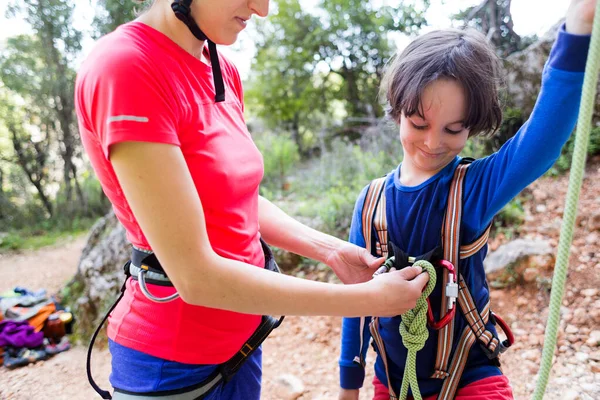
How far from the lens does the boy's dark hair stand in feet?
4.04

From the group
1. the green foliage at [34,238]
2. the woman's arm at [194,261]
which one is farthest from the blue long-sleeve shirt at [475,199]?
the green foliage at [34,238]

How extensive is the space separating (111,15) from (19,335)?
17.7 ft

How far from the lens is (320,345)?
3.17m

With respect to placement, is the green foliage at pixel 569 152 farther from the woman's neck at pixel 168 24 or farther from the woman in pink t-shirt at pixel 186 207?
the woman's neck at pixel 168 24

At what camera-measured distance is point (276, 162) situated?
6211mm

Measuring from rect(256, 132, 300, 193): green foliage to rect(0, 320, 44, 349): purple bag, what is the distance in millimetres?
2978

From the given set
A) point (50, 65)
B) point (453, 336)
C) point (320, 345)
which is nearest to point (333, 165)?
point (320, 345)

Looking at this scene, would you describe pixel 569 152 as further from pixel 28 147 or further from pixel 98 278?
pixel 28 147

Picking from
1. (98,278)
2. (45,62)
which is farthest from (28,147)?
(98,278)

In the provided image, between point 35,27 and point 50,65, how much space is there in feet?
2.16

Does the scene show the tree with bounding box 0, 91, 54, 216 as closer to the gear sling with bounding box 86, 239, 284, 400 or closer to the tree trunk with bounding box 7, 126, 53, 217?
the tree trunk with bounding box 7, 126, 53, 217

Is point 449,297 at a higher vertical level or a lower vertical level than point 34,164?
higher

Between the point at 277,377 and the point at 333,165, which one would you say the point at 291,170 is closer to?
the point at 333,165

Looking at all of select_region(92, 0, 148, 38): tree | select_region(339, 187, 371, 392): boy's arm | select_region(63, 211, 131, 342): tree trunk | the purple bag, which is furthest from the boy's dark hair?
select_region(92, 0, 148, 38): tree
